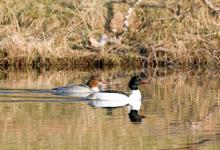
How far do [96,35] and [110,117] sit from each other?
1096cm

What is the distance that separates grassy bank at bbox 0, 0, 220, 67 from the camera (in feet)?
82.3

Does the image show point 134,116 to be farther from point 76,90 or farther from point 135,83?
point 76,90

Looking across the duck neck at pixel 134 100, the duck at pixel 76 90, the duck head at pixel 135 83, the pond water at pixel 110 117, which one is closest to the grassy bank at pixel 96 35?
the pond water at pixel 110 117

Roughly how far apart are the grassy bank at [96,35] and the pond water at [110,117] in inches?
80.1

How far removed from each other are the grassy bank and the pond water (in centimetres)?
203

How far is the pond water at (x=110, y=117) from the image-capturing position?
13.2 meters

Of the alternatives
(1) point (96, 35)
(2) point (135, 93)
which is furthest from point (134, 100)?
(1) point (96, 35)

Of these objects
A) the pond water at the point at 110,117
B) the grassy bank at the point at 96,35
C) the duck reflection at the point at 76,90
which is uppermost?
the grassy bank at the point at 96,35

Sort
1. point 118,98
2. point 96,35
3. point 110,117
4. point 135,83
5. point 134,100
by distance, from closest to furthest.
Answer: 1. point 110,117
2. point 134,100
3. point 118,98
4. point 135,83
5. point 96,35

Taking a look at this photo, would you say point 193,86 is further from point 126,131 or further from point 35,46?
point 126,131

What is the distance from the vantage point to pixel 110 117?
15828 mm

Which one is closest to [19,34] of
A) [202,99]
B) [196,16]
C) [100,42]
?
[100,42]

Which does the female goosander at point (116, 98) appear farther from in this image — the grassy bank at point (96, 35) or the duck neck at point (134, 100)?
the grassy bank at point (96, 35)

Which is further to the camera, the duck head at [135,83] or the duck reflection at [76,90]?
the duck reflection at [76,90]
